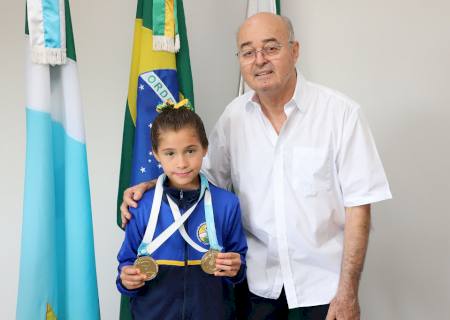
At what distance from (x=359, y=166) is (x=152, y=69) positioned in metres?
0.94

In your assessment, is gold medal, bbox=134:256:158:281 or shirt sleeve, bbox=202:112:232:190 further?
shirt sleeve, bbox=202:112:232:190

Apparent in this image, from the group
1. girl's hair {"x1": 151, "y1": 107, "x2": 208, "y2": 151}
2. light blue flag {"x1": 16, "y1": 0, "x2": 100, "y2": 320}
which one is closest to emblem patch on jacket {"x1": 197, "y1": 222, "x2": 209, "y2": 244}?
girl's hair {"x1": 151, "y1": 107, "x2": 208, "y2": 151}

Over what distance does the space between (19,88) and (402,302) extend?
2.24 metres

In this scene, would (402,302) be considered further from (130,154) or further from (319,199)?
(130,154)

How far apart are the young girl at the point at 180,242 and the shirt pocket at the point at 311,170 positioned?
0.85ft

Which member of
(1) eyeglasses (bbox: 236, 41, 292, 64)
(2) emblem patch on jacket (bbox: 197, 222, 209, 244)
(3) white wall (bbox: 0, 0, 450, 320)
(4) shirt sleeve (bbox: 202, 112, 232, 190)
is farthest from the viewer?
(3) white wall (bbox: 0, 0, 450, 320)

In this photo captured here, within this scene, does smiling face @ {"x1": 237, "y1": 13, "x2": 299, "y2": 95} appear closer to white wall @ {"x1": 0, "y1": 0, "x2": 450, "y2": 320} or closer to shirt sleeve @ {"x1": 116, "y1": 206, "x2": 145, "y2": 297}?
shirt sleeve @ {"x1": 116, "y1": 206, "x2": 145, "y2": 297}

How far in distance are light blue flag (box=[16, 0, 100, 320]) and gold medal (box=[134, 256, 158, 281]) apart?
11.2 inches

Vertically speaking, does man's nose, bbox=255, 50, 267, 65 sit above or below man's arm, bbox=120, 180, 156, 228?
above

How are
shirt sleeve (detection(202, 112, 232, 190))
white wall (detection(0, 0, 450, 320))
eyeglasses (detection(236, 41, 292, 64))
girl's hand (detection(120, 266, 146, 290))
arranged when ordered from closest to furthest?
girl's hand (detection(120, 266, 146, 290)) → eyeglasses (detection(236, 41, 292, 64)) → shirt sleeve (detection(202, 112, 232, 190)) → white wall (detection(0, 0, 450, 320))

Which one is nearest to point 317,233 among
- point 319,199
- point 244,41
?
point 319,199

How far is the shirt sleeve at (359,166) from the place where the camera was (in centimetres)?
167

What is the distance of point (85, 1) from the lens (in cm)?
238

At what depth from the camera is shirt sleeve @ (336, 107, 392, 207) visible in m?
1.67
